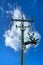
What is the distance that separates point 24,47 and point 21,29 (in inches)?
37.6

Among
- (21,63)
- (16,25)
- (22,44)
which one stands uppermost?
(16,25)

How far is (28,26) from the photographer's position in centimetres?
1348

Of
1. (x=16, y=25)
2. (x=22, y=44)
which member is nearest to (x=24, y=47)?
(x=22, y=44)

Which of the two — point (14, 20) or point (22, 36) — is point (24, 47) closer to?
point (22, 36)

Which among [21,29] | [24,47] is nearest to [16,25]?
[21,29]

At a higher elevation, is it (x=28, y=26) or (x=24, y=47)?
(x=28, y=26)

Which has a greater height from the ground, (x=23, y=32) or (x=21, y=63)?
(x=23, y=32)

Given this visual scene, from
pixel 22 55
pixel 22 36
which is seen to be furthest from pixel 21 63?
pixel 22 36

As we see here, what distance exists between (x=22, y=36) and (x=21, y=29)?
37cm

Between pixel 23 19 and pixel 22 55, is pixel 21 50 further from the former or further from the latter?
pixel 23 19

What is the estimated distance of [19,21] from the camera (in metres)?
13.4

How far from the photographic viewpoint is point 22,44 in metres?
12.9

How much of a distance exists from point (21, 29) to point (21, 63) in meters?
1.72

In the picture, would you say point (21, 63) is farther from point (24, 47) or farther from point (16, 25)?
point (16, 25)
